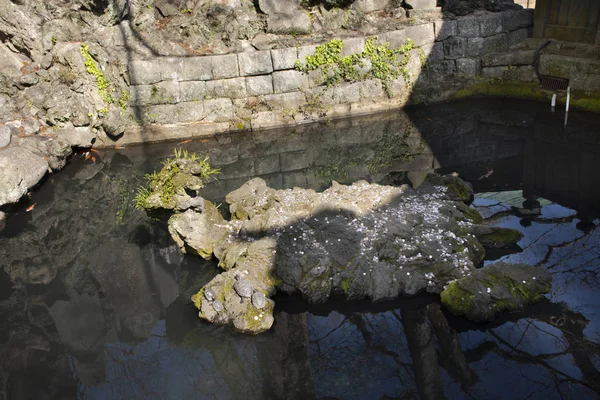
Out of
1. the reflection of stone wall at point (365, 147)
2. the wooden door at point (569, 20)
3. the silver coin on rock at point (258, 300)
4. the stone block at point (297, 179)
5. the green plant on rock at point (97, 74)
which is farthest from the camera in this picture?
the wooden door at point (569, 20)

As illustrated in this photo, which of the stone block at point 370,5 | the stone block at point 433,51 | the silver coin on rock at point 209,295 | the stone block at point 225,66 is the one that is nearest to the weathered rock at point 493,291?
the silver coin on rock at point 209,295

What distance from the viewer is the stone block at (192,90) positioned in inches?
481

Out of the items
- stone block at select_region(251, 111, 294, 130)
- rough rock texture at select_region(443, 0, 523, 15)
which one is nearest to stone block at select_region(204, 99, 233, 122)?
stone block at select_region(251, 111, 294, 130)

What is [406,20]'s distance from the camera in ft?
44.3

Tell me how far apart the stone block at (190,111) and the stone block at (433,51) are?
5619 millimetres

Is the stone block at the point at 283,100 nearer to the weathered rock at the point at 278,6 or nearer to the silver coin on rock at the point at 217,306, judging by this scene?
the weathered rock at the point at 278,6

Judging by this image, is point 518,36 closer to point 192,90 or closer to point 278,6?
point 278,6

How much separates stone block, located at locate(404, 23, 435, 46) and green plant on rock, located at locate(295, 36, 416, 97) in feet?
0.51

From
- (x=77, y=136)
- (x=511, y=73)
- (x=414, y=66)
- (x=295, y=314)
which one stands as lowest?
(x=295, y=314)

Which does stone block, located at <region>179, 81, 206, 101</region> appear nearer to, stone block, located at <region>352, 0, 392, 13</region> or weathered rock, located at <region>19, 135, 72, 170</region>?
weathered rock, located at <region>19, 135, 72, 170</region>

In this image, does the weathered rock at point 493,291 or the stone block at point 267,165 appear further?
the stone block at point 267,165

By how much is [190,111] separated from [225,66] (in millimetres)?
1297

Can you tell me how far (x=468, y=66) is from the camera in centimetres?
1354

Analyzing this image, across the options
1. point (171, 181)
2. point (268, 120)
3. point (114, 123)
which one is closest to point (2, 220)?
point (171, 181)
